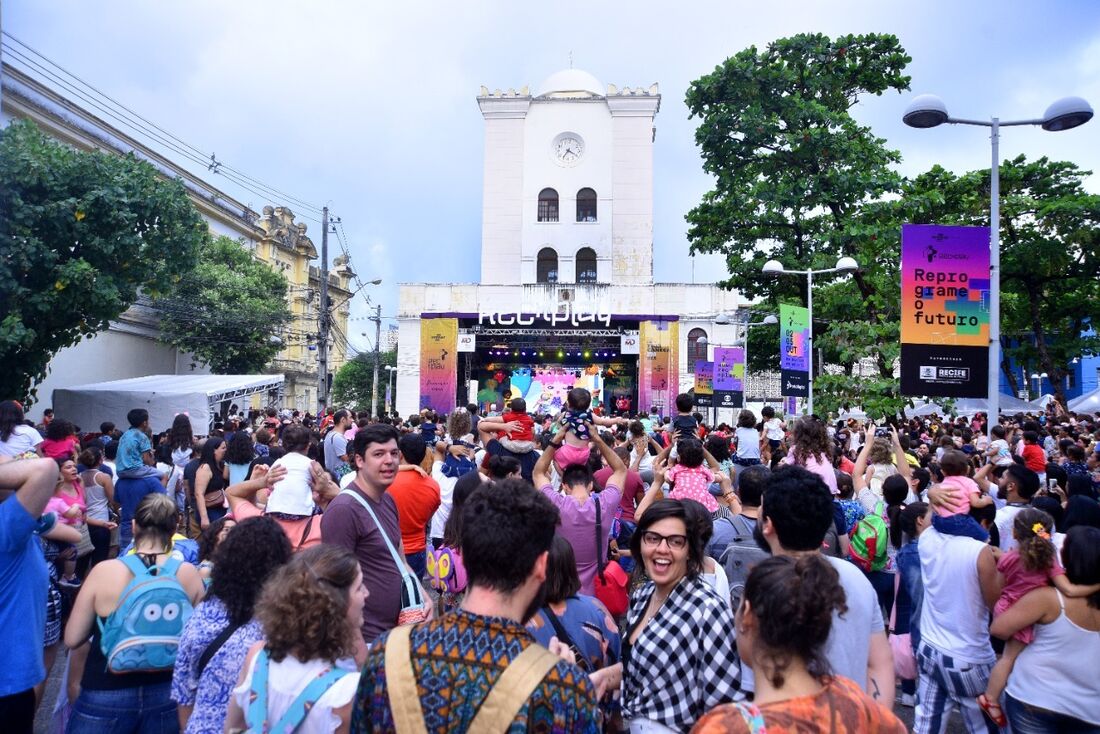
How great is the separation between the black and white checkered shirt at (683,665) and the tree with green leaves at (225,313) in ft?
90.1

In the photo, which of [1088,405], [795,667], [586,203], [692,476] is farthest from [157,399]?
[586,203]

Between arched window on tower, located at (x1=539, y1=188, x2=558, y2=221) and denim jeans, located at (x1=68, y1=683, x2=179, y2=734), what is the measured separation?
3728 cm

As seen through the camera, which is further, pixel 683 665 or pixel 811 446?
pixel 811 446

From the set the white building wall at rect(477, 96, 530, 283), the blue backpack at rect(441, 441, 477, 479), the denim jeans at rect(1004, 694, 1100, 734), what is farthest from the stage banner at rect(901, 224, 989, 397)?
the white building wall at rect(477, 96, 530, 283)

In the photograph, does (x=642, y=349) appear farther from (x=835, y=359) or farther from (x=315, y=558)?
(x=315, y=558)

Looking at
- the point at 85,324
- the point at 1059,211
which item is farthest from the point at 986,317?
the point at 1059,211

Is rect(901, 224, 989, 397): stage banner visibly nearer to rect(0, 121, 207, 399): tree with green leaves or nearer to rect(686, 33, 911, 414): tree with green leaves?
rect(686, 33, 911, 414): tree with green leaves

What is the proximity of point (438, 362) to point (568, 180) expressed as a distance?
13.2 m

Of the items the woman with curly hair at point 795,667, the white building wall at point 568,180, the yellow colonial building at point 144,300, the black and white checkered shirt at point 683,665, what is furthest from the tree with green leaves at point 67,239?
the white building wall at point 568,180

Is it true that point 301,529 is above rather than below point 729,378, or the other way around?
below

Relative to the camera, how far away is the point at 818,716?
6.60 feet

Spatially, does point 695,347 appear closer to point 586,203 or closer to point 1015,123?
point 586,203

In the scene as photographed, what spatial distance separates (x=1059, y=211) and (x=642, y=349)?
1458cm

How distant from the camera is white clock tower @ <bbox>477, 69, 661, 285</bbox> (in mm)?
38969
